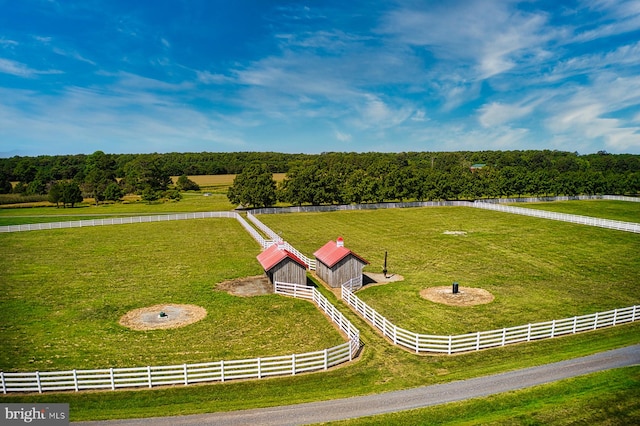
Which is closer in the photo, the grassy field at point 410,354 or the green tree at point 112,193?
the grassy field at point 410,354

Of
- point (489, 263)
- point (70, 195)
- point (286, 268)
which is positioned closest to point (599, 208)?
point (489, 263)

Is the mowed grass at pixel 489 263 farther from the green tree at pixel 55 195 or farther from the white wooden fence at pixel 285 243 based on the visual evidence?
the green tree at pixel 55 195

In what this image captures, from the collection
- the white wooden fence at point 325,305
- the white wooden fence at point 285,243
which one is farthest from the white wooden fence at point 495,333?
the white wooden fence at point 285,243

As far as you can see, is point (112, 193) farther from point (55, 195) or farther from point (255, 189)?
point (255, 189)

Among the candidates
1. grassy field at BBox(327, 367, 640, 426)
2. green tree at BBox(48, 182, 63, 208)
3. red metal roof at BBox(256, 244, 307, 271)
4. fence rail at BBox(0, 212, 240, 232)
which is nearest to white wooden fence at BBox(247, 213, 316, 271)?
red metal roof at BBox(256, 244, 307, 271)

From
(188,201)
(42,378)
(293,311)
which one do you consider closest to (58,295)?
(42,378)
